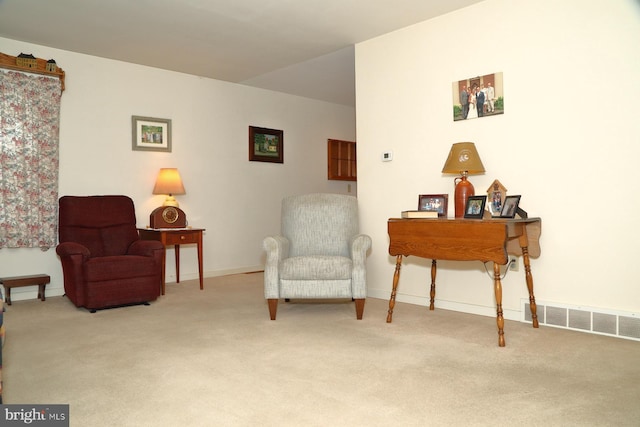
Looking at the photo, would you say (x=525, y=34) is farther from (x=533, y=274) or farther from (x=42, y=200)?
(x=42, y=200)

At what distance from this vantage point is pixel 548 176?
3.13 m

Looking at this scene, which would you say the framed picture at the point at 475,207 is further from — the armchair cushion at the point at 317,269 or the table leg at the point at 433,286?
the armchair cushion at the point at 317,269

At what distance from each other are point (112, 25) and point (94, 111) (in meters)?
1.07

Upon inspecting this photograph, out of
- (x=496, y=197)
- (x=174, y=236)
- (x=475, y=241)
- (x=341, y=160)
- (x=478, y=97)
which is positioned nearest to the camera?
(x=475, y=241)

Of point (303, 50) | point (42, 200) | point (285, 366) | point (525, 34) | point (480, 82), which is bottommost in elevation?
point (285, 366)

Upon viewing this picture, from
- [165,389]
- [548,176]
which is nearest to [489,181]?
[548,176]

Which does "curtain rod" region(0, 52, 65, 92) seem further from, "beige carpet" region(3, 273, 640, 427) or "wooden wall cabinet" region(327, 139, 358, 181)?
"wooden wall cabinet" region(327, 139, 358, 181)

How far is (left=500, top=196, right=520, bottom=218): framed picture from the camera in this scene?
3.01 m

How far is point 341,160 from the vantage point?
7.07 meters

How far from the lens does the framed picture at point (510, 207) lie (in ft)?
9.89

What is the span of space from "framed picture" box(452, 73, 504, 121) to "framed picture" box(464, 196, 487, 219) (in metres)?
0.71

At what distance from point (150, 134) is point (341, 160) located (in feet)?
9.68

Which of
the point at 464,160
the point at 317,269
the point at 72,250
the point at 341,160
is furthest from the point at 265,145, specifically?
the point at 464,160

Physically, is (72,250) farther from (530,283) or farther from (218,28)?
(530,283)
